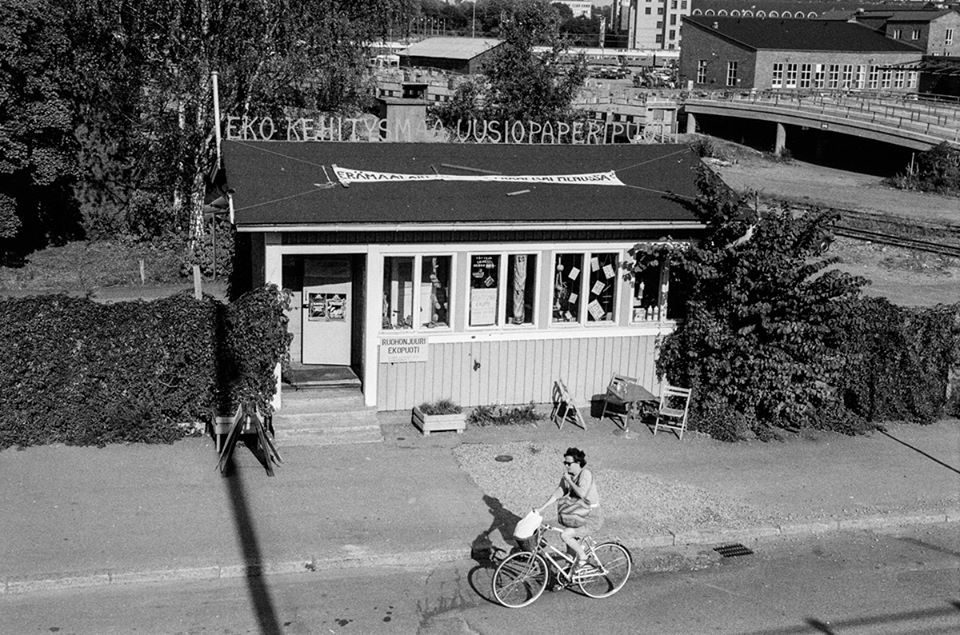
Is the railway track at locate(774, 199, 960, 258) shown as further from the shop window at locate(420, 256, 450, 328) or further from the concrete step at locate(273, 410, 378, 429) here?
the concrete step at locate(273, 410, 378, 429)

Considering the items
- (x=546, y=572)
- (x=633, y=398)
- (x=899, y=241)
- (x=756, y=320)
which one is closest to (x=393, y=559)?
(x=546, y=572)

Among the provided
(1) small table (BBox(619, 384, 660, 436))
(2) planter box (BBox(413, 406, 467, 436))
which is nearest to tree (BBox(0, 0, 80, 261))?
(2) planter box (BBox(413, 406, 467, 436))

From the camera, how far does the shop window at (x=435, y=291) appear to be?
1619 cm

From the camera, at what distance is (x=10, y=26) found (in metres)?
29.1

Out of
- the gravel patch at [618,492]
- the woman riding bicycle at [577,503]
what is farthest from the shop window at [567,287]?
the woman riding bicycle at [577,503]

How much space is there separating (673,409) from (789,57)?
71.3 metres

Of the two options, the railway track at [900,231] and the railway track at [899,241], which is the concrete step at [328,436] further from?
the railway track at [899,241]

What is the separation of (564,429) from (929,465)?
513 centimetres

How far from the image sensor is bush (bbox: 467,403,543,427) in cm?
1633

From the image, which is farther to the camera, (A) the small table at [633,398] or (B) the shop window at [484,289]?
(A) the small table at [633,398]

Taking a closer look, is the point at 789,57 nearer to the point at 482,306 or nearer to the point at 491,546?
the point at 482,306

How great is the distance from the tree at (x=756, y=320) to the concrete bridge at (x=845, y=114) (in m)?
40.5

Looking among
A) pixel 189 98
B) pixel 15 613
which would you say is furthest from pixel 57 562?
pixel 189 98

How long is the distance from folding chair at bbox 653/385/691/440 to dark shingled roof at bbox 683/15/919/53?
6952 cm
